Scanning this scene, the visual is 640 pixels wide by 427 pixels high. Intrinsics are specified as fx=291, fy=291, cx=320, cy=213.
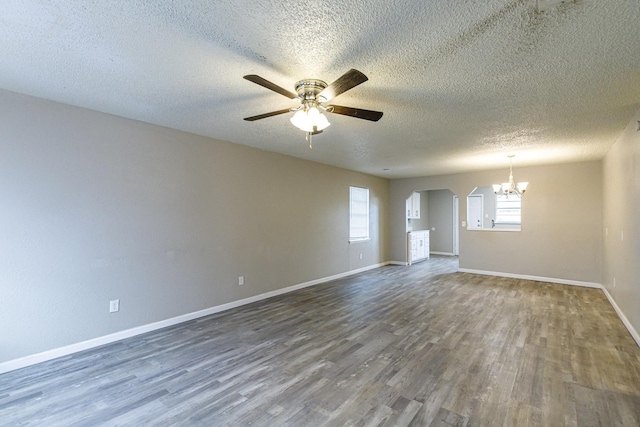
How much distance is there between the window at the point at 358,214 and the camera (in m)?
6.98

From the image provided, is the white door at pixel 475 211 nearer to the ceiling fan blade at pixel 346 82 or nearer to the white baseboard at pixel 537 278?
the white baseboard at pixel 537 278

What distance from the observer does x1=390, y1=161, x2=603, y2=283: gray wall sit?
18.1 ft

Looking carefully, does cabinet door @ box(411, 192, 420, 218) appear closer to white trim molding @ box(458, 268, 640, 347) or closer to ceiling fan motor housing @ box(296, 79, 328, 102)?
white trim molding @ box(458, 268, 640, 347)

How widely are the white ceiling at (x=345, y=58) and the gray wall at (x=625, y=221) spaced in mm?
455

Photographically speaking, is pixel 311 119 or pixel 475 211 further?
pixel 475 211

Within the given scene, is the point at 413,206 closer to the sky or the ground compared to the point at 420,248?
closer to the sky

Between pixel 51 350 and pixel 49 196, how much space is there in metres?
1.48

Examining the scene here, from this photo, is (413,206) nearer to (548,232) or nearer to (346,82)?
(548,232)

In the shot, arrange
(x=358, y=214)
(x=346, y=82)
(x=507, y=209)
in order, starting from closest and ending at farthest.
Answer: (x=346, y=82), (x=358, y=214), (x=507, y=209)

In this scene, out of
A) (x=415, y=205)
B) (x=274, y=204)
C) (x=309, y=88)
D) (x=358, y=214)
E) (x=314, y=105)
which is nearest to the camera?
(x=309, y=88)

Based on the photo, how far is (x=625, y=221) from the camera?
11.6 feet

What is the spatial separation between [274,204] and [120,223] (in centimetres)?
228

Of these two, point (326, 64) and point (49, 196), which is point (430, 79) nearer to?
point (326, 64)

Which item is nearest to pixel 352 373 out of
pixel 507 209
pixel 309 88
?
pixel 309 88
